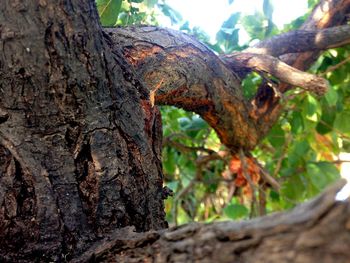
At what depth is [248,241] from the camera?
0.96 ft

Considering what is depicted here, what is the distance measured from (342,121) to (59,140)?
37.4 inches

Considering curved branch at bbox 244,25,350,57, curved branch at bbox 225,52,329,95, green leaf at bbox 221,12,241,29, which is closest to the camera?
curved branch at bbox 225,52,329,95

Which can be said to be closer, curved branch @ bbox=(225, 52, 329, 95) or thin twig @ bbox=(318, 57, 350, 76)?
curved branch @ bbox=(225, 52, 329, 95)

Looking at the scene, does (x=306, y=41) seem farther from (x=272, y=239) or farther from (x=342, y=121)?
(x=272, y=239)

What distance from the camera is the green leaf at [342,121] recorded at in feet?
4.08

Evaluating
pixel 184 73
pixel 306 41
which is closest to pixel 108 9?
pixel 184 73

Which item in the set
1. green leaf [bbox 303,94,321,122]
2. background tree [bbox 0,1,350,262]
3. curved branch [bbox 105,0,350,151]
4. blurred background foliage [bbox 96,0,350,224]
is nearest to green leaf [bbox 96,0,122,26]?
blurred background foliage [bbox 96,0,350,224]

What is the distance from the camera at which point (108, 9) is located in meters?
0.83

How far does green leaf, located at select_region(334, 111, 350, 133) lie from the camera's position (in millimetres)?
1242

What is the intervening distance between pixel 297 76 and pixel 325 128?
1.45 feet

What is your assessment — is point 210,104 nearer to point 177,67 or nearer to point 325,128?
point 177,67

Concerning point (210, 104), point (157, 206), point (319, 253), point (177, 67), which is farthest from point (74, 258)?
point (210, 104)

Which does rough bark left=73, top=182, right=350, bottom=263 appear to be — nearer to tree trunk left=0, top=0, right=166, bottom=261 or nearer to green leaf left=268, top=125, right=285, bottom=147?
tree trunk left=0, top=0, right=166, bottom=261

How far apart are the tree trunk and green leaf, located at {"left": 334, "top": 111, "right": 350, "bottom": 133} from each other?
0.86 meters
